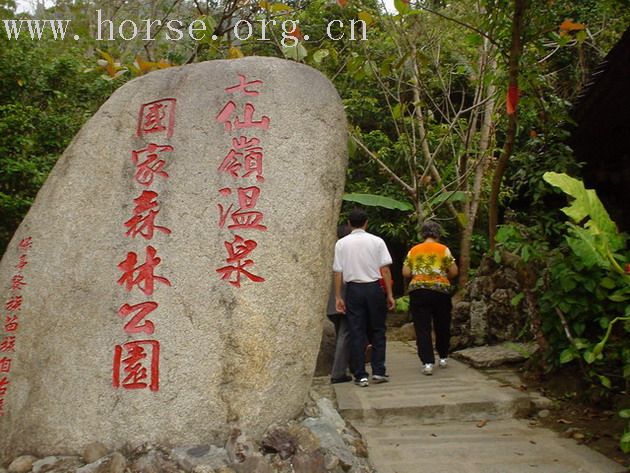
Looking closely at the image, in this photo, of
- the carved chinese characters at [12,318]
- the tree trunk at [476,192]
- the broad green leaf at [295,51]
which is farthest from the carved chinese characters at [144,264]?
the tree trunk at [476,192]

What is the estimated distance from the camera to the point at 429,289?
17.8ft

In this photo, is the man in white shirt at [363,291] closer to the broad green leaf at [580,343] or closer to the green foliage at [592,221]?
the broad green leaf at [580,343]

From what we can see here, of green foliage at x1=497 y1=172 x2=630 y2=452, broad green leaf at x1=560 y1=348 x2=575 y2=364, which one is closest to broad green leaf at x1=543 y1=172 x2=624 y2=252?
green foliage at x1=497 y1=172 x2=630 y2=452

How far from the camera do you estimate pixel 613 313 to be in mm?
4188

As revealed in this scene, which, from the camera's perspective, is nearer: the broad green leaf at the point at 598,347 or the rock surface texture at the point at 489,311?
the broad green leaf at the point at 598,347

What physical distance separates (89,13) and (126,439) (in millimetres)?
12859

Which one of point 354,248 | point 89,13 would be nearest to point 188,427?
point 354,248

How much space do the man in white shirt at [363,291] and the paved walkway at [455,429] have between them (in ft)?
1.05

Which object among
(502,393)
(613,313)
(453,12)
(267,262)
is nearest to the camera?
(267,262)

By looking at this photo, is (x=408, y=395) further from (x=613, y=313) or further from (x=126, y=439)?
(x=126, y=439)

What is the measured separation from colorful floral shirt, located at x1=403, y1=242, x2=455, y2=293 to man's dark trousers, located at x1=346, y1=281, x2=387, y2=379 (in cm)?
51

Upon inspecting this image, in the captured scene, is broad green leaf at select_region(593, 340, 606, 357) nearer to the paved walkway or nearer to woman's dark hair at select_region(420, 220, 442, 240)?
the paved walkway

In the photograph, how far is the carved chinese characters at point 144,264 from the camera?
323cm

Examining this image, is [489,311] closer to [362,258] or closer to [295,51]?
[362,258]
